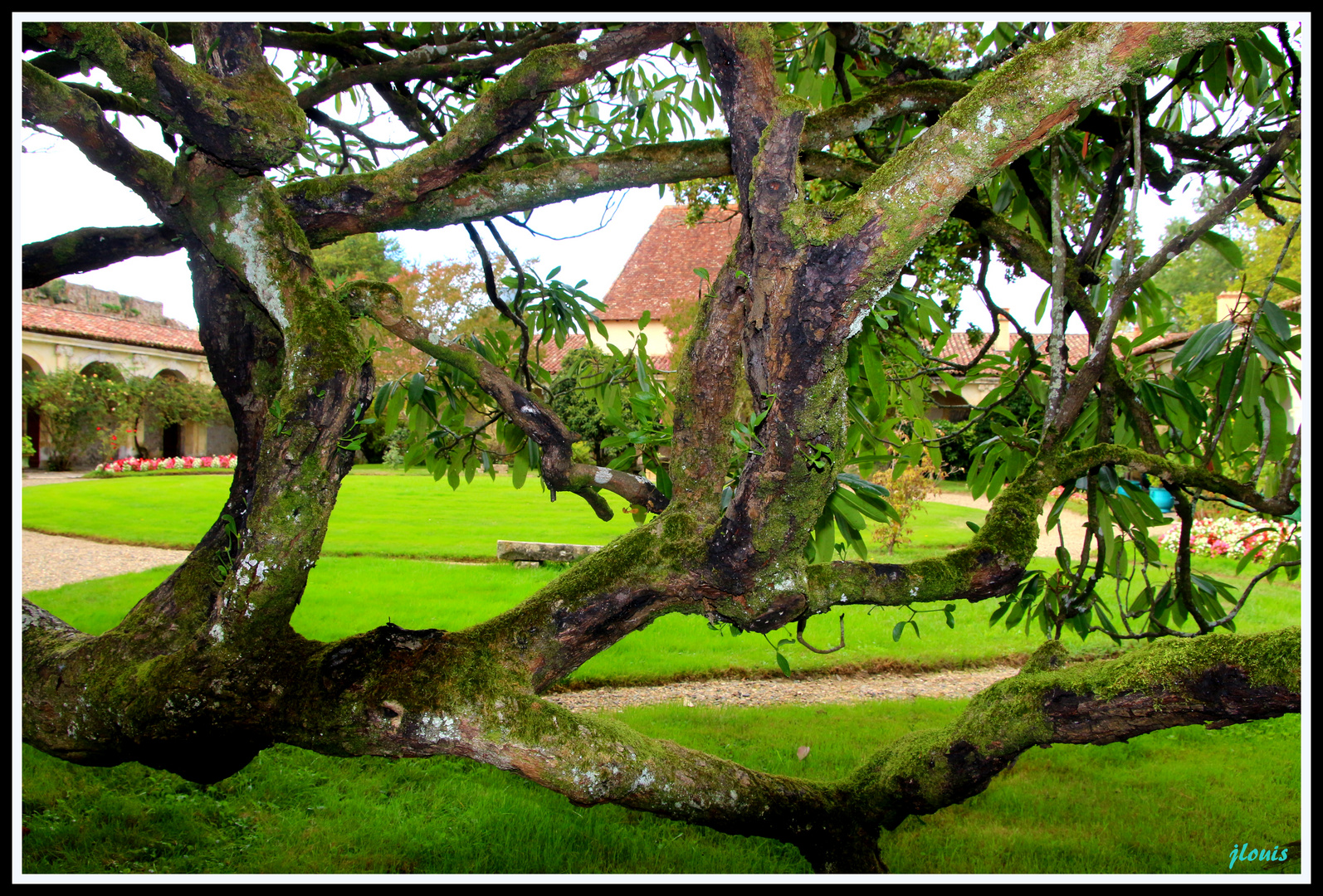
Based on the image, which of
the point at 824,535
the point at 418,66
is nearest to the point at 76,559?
the point at 418,66

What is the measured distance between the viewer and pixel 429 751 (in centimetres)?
241

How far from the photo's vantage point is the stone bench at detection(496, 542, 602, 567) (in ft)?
29.9

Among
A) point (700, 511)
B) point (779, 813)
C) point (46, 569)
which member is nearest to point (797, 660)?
point (779, 813)

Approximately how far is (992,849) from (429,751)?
2.44m

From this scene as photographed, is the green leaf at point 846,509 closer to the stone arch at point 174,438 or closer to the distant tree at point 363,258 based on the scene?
the distant tree at point 363,258

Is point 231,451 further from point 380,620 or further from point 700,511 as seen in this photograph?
point 700,511

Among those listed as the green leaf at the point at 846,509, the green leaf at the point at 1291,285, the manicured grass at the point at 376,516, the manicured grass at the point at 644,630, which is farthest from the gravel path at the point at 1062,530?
the manicured grass at the point at 376,516

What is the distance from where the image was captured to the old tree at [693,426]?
2104 millimetres

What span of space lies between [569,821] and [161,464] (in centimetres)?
2393

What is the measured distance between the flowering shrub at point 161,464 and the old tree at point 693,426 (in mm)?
21241

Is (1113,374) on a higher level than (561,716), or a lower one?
higher

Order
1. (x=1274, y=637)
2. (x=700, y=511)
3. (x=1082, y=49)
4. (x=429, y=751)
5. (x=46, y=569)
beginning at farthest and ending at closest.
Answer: (x=46, y=569) → (x=700, y=511) → (x=429, y=751) → (x=1274, y=637) → (x=1082, y=49)

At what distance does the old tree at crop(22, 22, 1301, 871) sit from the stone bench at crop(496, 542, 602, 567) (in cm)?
572
